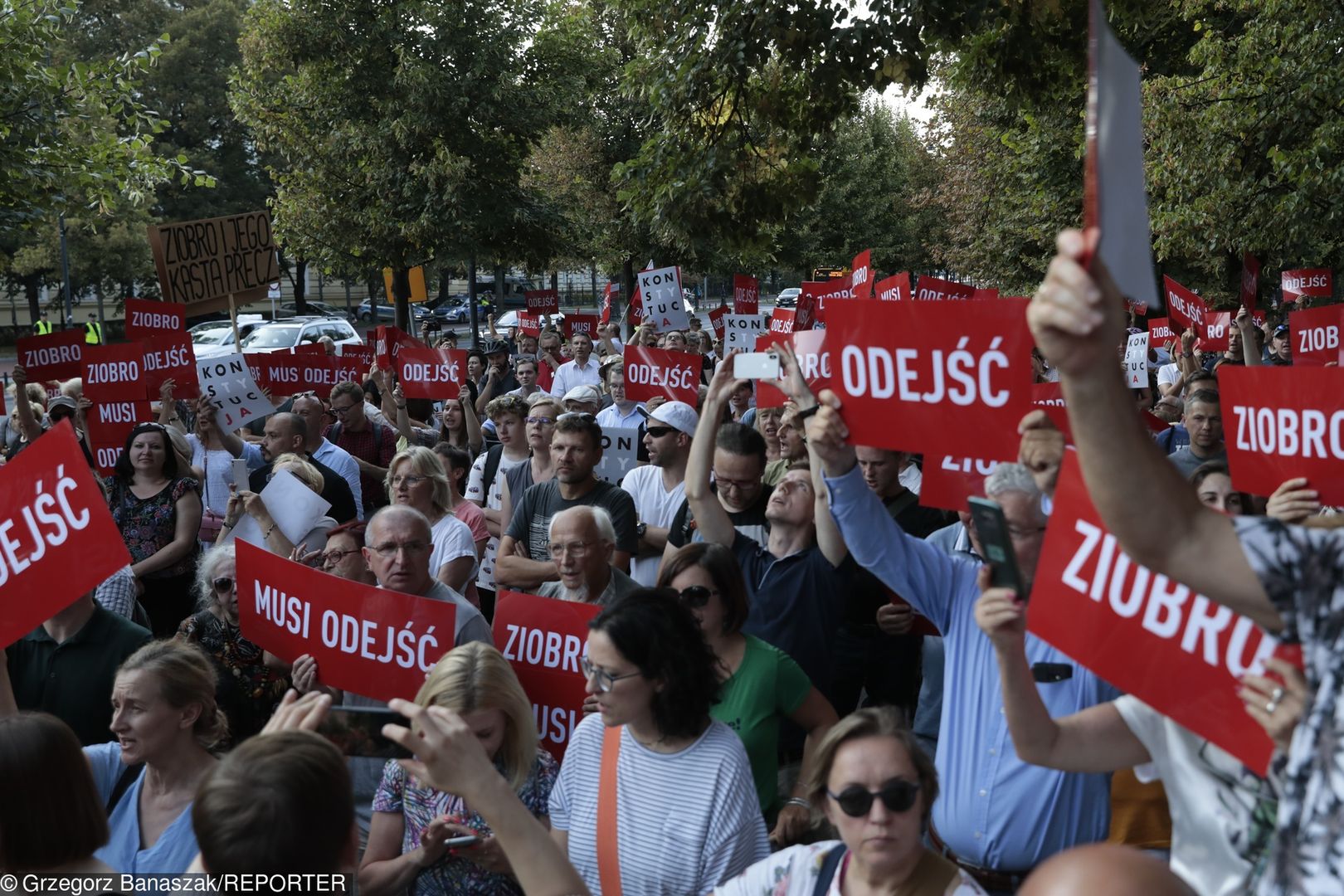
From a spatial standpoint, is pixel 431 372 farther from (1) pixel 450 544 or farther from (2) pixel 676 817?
(2) pixel 676 817

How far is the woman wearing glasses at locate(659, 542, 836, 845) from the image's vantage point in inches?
159

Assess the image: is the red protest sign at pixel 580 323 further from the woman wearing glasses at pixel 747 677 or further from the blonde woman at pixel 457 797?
the blonde woman at pixel 457 797

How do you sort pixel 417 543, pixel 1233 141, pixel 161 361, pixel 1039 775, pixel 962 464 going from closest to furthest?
pixel 1039 775, pixel 962 464, pixel 417 543, pixel 161 361, pixel 1233 141

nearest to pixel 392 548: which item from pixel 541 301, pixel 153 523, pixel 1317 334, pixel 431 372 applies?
pixel 153 523

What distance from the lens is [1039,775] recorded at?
345 cm

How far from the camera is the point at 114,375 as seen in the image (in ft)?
30.5

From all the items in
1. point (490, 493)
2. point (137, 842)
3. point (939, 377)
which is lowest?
point (137, 842)

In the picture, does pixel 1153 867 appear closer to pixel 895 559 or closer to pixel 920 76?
pixel 895 559

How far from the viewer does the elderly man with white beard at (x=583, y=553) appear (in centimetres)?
520

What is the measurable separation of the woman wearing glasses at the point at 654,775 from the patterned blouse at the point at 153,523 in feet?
14.4

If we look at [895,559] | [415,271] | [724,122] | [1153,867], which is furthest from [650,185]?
[415,271]

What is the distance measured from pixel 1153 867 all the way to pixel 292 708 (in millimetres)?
1736

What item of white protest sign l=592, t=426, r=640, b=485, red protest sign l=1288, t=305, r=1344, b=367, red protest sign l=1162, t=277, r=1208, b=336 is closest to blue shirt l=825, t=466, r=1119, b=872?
white protest sign l=592, t=426, r=640, b=485

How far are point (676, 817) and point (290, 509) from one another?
3.60 m
